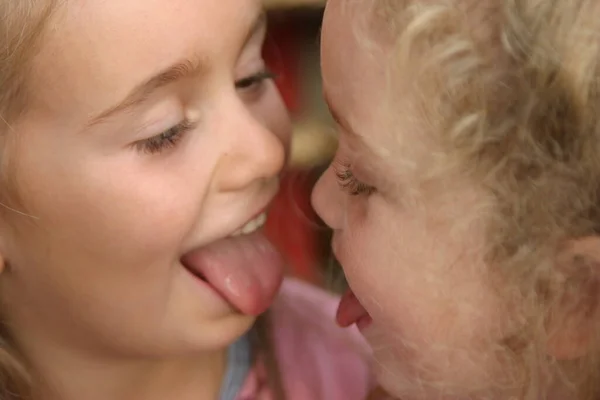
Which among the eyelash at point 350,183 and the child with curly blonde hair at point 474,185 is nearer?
the child with curly blonde hair at point 474,185

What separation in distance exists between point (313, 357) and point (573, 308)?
39 cm

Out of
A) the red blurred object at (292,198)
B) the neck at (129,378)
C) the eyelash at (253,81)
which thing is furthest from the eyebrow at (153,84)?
the red blurred object at (292,198)

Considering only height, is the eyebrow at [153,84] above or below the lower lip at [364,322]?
above

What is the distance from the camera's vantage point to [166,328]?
2.36 feet

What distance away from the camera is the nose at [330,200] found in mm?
721

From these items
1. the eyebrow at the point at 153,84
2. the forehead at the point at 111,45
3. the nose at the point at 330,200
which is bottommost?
the nose at the point at 330,200

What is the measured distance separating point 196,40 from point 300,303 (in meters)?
0.46

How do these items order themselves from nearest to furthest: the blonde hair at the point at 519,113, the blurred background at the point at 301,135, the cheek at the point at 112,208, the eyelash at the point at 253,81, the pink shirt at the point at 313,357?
the blonde hair at the point at 519,113
the cheek at the point at 112,208
the eyelash at the point at 253,81
the pink shirt at the point at 313,357
the blurred background at the point at 301,135

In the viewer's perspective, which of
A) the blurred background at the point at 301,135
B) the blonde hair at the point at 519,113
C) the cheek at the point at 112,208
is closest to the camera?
the blonde hair at the point at 519,113

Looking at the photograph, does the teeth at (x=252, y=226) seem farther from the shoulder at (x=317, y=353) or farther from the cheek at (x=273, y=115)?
the shoulder at (x=317, y=353)

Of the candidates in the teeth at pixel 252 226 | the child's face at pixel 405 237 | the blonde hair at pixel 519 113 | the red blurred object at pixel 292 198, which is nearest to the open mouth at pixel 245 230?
the teeth at pixel 252 226


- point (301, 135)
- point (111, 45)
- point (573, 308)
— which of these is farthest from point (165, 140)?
point (301, 135)

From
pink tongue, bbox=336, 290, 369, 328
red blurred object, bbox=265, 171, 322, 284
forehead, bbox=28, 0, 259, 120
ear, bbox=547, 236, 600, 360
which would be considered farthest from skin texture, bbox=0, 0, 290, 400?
red blurred object, bbox=265, 171, 322, 284

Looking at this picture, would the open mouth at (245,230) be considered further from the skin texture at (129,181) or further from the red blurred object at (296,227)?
the red blurred object at (296,227)
